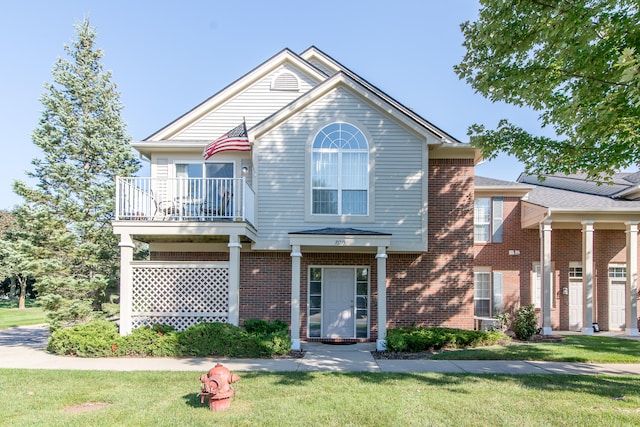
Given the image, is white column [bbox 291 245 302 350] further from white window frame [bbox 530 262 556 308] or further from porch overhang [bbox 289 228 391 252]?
white window frame [bbox 530 262 556 308]

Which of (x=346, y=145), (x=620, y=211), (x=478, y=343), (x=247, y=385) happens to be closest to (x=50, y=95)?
(x=346, y=145)

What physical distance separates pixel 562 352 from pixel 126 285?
11.1 meters

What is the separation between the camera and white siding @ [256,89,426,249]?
12641 millimetres

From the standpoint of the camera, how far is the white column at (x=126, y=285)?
11031mm

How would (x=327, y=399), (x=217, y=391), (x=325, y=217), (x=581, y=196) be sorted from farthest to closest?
(x=581, y=196) → (x=325, y=217) → (x=327, y=399) → (x=217, y=391)

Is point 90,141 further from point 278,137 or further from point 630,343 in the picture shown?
point 630,343

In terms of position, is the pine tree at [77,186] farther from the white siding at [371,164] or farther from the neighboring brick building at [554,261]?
the neighboring brick building at [554,261]

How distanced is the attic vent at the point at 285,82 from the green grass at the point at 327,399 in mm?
9397

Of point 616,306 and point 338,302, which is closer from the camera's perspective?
point 338,302

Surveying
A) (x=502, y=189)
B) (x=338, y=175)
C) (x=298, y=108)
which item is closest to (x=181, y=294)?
(x=338, y=175)

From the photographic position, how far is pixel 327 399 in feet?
21.7

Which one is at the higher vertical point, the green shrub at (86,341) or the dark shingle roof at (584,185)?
the dark shingle roof at (584,185)

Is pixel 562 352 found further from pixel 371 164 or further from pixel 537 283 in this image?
pixel 371 164

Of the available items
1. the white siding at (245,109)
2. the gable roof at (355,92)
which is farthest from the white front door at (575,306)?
the white siding at (245,109)
